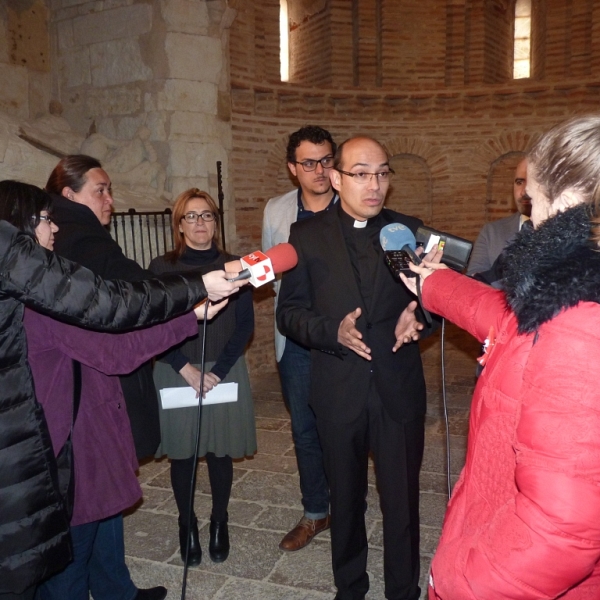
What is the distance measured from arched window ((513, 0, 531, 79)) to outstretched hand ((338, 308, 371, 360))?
9.72 metres

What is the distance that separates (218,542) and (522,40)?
10122mm

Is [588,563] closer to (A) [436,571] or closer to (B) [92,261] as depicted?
(A) [436,571]

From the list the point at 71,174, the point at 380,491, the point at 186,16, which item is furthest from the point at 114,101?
the point at 380,491

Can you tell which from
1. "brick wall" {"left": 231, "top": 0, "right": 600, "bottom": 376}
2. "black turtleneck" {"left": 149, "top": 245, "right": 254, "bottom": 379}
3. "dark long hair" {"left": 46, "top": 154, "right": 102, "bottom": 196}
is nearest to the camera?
"dark long hair" {"left": 46, "top": 154, "right": 102, "bottom": 196}

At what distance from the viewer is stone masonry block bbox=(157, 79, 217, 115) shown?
23.1ft

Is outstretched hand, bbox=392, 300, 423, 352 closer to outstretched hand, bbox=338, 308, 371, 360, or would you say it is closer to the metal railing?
outstretched hand, bbox=338, 308, 371, 360

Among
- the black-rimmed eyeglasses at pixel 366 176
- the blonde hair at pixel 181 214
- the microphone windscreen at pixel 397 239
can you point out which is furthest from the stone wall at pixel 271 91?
the microphone windscreen at pixel 397 239

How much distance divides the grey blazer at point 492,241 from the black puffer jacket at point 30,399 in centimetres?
266

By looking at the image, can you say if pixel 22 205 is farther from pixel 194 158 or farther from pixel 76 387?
pixel 194 158

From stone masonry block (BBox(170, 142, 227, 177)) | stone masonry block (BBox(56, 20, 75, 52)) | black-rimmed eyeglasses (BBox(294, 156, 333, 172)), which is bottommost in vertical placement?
black-rimmed eyeglasses (BBox(294, 156, 333, 172))

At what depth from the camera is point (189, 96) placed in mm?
7156

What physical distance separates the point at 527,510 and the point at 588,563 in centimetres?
13

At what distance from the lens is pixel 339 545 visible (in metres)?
2.55

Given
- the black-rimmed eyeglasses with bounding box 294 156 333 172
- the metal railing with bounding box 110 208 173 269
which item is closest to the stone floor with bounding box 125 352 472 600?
the black-rimmed eyeglasses with bounding box 294 156 333 172
